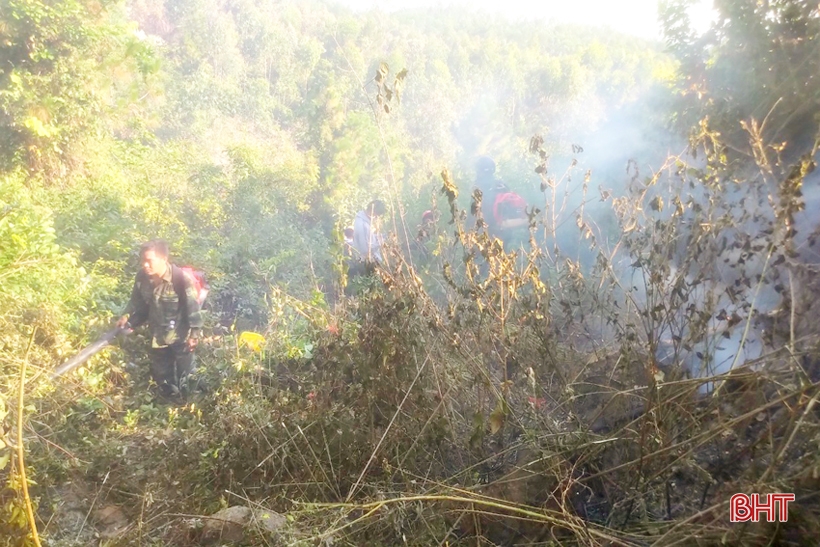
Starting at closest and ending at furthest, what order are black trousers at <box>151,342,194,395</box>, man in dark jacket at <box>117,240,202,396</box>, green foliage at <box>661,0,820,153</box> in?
green foliage at <box>661,0,820,153</box> → man in dark jacket at <box>117,240,202,396</box> → black trousers at <box>151,342,194,395</box>

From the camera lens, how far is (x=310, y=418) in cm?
268

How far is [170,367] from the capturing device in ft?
13.8

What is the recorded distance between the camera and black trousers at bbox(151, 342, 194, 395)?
13.6 feet

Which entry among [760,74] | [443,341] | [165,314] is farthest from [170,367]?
[760,74]

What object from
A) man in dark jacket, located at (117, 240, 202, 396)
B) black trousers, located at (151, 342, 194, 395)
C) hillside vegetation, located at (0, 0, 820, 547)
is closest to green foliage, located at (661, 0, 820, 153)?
hillside vegetation, located at (0, 0, 820, 547)

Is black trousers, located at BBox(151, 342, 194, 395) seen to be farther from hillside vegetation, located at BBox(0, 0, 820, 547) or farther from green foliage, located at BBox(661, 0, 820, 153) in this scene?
green foliage, located at BBox(661, 0, 820, 153)

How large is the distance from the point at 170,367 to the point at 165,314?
19.1 inches

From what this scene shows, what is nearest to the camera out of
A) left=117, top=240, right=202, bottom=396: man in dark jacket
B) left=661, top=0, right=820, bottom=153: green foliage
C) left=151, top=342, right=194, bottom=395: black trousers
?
left=661, top=0, right=820, bottom=153: green foliage

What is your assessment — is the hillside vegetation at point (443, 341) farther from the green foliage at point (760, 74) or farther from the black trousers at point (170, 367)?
the black trousers at point (170, 367)

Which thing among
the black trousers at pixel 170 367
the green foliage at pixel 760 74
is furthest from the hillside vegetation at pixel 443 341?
the black trousers at pixel 170 367

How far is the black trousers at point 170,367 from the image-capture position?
415 cm

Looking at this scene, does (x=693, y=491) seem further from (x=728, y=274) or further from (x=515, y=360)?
(x=728, y=274)

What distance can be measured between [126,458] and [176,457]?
1.34 feet

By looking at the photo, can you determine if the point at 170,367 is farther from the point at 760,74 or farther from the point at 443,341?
the point at 760,74
